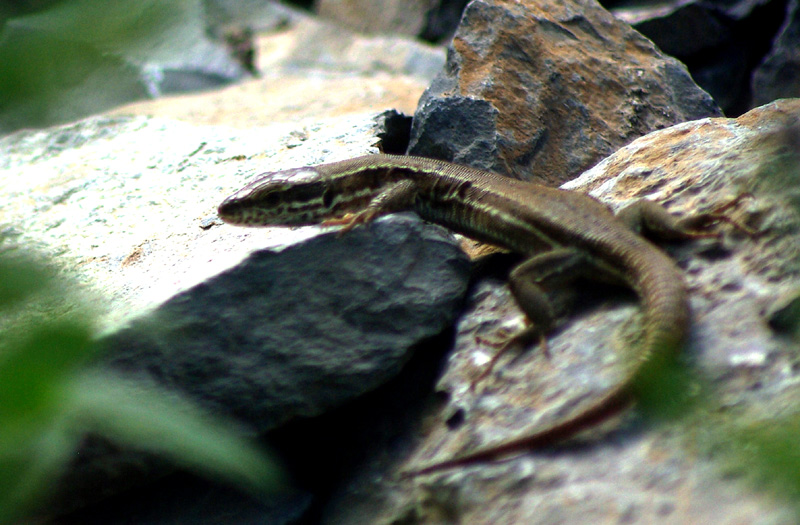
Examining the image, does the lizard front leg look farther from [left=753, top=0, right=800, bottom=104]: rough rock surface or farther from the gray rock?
[left=753, top=0, right=800, bottom=104]: rough rock surface

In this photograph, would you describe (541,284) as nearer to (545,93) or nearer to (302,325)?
(302,325)

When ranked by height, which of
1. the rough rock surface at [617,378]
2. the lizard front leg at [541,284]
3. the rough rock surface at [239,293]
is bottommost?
the rough rock surface at [617,378]

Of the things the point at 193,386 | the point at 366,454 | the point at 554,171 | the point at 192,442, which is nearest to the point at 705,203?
the point at 554,171

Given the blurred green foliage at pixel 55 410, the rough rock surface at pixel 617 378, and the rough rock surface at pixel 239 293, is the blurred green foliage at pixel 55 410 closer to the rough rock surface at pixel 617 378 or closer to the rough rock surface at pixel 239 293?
the rough rock surface at pixel 617 378

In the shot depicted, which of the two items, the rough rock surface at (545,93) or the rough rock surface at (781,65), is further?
the rough rock surface at (781,65)

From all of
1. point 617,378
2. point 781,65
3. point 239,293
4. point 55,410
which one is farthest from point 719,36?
point 55,410

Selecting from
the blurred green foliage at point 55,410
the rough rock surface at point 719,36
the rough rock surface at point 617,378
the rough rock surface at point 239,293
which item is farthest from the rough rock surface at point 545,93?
the blurred green foliage at point 55,410
